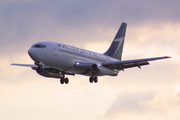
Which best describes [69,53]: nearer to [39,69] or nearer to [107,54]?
[39,69]

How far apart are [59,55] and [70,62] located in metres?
2.67

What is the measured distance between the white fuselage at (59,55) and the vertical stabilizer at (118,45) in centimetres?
1283

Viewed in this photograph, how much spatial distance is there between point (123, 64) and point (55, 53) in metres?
12.8

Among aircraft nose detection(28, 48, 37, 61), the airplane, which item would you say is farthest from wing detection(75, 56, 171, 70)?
aircraft nose detection(28, 48, 37, 61)

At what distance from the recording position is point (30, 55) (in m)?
58.3

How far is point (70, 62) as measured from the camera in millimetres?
62062

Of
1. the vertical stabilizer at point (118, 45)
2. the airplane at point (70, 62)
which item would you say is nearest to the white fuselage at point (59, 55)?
the airplane at point (70, 62)

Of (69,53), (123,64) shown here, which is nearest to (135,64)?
(123,64)

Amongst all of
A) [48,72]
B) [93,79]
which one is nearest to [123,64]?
[93,79]

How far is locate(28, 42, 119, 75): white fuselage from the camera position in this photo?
58531 mm

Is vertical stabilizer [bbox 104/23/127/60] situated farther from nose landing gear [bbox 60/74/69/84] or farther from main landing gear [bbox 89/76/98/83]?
nose landing gear [bbox 60/74/69/84]

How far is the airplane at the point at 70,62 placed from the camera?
59072 mm

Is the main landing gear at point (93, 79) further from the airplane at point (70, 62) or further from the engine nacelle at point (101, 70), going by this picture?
the engine nacelle at point (101, 70)

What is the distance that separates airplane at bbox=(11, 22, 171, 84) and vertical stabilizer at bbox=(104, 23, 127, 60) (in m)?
5.52
